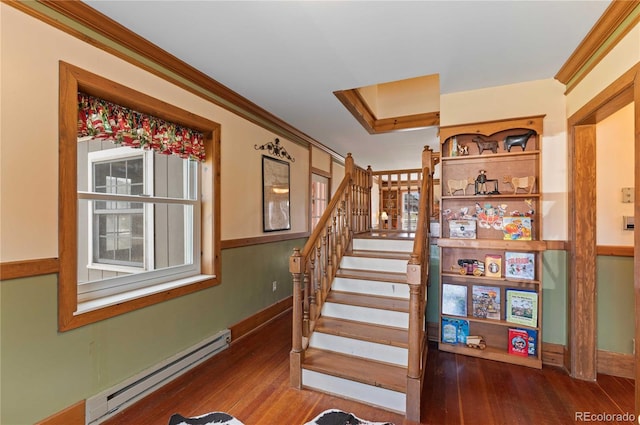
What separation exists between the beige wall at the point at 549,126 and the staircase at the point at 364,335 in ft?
4.58

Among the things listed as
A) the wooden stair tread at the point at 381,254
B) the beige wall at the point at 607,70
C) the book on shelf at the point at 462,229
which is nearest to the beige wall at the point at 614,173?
the beige wall at the point at 607,70

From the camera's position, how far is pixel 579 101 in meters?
2.32

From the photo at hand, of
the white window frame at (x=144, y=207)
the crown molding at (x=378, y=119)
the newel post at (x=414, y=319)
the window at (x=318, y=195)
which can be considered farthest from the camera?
the window at (x=318, y=195)

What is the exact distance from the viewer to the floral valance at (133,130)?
1879mm

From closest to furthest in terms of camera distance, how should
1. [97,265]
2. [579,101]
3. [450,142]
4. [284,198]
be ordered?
[97,265] → [579,101] → [450,142] → [284,198]

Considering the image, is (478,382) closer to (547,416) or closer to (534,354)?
(547,416)

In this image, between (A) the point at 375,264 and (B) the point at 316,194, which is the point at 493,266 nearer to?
(A) the point at 375,264

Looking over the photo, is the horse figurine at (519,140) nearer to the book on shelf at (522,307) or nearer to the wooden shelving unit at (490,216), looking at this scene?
the wooden shelving unit at (490,216)

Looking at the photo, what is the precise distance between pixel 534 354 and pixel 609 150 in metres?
1.89

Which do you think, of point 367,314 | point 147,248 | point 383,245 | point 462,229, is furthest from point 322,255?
point 147,248

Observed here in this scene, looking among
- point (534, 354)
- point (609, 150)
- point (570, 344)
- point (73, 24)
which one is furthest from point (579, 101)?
point (73, 24)

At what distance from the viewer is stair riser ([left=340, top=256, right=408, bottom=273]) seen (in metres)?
3.03

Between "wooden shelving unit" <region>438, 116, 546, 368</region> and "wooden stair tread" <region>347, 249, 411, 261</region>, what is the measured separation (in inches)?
16.2

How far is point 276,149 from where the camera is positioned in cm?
387
